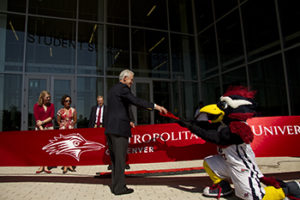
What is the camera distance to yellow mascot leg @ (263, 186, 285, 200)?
2.28m

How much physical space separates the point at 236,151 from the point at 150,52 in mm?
9649

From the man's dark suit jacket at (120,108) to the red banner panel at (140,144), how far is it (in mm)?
627

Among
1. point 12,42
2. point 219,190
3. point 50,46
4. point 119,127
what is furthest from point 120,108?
point 12,42

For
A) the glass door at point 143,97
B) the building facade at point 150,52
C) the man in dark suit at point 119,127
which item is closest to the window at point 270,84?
the building facade at point 150,52

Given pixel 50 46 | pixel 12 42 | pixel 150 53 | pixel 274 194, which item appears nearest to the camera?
pixel 274 194

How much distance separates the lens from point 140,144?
364 centimetres

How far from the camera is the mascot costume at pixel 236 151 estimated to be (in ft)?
7.73

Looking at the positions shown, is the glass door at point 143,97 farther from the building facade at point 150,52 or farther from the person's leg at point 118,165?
the person's leg at point 118,165

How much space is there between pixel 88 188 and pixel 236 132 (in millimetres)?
2434

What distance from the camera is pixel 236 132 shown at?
2.43m

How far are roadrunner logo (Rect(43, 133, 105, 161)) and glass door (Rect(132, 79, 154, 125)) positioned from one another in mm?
6548

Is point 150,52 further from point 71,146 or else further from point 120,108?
point 120,108

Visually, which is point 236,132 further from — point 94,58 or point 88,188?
point 94,58

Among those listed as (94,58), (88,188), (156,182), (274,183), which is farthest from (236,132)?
(94,58)
